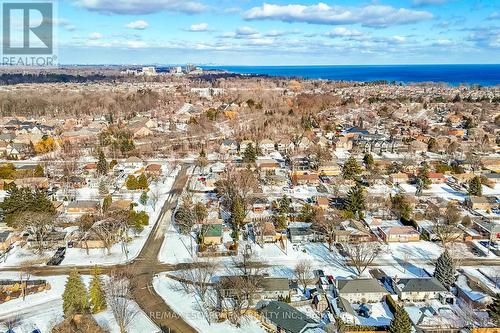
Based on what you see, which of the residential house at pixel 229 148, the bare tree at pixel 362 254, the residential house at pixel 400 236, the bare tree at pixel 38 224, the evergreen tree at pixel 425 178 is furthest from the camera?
the residential house at pixel 229 148

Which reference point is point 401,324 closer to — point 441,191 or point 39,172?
point 441,191

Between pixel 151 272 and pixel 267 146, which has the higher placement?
pixel 267 146

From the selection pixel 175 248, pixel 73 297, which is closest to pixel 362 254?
pixel 175 248

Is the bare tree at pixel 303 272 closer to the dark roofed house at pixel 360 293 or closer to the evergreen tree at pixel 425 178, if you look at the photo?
the dark roofed house at pixel 360 293

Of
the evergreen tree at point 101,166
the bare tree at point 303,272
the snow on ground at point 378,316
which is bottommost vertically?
the snow on ground at point 378,316

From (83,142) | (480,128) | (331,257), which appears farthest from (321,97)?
(331,257)

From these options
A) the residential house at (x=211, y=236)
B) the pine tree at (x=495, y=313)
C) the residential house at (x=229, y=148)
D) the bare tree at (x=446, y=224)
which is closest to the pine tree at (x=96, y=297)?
the residential house at (x=211, y=236)

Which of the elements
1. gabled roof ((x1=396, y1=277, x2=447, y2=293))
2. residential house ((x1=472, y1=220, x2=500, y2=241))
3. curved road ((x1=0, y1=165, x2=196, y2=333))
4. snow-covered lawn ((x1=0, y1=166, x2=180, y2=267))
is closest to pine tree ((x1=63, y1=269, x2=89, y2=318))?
curved road ((x1=0, y1=165, x2=196, y2=333))

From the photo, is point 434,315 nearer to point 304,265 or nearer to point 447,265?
point 447,265
